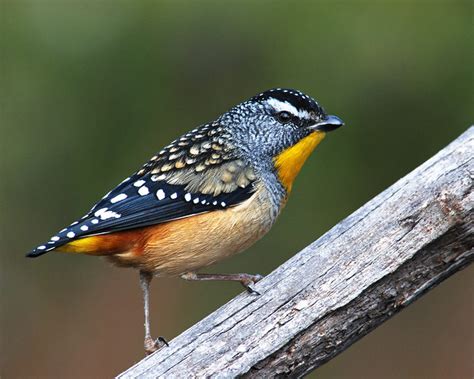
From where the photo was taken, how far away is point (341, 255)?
→ 593 centimetres

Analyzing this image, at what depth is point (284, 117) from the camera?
22.4 feet

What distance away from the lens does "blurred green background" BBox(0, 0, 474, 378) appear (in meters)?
8.40

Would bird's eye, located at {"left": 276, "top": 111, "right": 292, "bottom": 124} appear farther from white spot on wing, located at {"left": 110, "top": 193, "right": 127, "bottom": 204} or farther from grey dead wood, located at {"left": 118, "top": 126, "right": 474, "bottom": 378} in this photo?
white spot on wing, located at {"left": 110, "top": 193, "right": 127, "bottom": 204}

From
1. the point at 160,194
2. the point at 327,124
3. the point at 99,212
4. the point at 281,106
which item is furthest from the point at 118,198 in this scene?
the point at 327,124

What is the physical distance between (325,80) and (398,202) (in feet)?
9.04

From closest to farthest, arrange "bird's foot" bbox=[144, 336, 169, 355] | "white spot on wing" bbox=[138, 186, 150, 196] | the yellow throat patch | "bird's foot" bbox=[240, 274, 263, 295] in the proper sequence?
"bird's foot" bbox=[240, 274, 263, 295] → "bird's foot" bbox=[144, 336, 169, 355] → "white spot on wing" bbox=[138, 186, 150, 196] → the yellow throat patch

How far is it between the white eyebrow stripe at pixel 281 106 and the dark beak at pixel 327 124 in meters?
0.19

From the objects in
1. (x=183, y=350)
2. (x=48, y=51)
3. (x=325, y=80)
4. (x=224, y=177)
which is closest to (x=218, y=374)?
(x=183, y=350)

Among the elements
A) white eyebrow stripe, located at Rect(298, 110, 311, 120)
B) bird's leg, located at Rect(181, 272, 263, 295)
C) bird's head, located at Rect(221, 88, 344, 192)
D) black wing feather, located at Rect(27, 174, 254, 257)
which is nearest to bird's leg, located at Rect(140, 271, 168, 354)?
bird's leg, located at Rect(181, 272, 263, 295)

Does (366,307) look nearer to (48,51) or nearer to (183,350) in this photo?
(183,350)

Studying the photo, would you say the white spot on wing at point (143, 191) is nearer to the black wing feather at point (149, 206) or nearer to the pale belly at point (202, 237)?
the black wing feather at point (149, 206)

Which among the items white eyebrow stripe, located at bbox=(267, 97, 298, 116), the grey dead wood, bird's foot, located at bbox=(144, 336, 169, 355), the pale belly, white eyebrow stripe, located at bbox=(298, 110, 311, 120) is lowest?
the grey dead wood

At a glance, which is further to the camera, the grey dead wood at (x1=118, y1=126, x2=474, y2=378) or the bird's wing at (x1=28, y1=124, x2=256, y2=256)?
the bird's wing at (x1=28, y1=124, x2=256, y2=256)

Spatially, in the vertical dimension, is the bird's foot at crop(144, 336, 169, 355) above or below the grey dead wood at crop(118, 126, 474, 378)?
above
